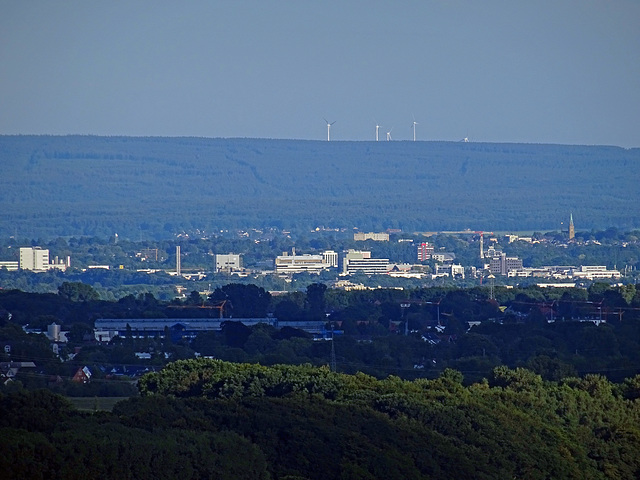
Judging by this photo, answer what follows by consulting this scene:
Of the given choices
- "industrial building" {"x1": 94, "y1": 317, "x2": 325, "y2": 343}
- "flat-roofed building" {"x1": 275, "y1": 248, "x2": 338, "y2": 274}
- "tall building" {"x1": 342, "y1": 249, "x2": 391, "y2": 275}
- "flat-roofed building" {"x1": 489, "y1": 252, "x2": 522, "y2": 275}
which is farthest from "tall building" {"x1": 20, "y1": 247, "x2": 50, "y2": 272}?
"industrial building" {"x1": 94, "y1": 317, "x2": 325, "y2": 343}

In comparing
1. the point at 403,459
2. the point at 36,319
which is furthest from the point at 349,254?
the point at 403,459

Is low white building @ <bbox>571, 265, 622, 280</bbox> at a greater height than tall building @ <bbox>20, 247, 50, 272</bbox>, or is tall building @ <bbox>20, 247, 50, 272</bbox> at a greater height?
tall building @ <bbox>20, 247, 50, 272</bbox>

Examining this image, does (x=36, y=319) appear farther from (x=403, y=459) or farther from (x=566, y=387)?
(x=403, y=459)

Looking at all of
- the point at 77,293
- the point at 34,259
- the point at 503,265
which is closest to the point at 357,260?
the point at 503,265

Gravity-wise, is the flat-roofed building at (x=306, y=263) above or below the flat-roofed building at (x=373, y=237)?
below

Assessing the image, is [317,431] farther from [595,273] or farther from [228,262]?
[228,262]

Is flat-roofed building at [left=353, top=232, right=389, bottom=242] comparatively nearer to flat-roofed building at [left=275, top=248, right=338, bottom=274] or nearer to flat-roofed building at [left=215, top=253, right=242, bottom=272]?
flat-roofed building at [left=275, top=248, right=338, bottom=274]

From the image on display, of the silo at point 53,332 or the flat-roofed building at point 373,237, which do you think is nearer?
the silo at point 53,332

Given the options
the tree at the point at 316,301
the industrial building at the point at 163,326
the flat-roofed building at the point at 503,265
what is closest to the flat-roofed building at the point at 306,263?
the flat-roofed building at the point at 503,265

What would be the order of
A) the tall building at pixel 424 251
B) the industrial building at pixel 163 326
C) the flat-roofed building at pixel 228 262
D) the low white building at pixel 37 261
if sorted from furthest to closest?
the tall building at pixel 424 251 → the flat-roofed building at pixel 228 262 → the low white building at pixel 37 261 → the industrial building at pixel 163 326

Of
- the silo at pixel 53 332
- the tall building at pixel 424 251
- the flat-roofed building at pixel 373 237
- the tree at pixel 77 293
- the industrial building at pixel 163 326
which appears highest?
the flat-roofed building at pixel 373 237

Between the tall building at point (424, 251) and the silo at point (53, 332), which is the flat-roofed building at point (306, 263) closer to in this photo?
the tall building at point (424, 251)

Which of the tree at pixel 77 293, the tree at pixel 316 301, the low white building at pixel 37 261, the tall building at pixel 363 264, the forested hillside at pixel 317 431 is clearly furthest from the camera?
the tall building at pixel 363 264
